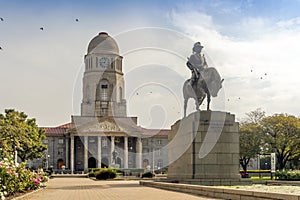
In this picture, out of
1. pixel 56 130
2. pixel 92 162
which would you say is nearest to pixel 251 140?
pixel 92 162

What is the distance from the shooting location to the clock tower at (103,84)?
107 meters

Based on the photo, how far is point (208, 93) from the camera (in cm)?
2584

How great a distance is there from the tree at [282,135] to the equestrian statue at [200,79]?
35.5m

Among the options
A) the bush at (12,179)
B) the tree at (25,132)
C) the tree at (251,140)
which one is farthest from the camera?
the tree at (251,140)

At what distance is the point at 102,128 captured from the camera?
332ft

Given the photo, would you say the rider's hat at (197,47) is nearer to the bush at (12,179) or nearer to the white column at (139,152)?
the bush at (12,179)

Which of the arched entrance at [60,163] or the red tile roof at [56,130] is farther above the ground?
the red tile roof at [56,130]

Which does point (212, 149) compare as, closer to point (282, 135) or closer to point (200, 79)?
point (200, 79)

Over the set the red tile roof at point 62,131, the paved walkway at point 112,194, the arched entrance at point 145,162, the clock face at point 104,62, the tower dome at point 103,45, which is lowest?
the arched entrance at point 145,162

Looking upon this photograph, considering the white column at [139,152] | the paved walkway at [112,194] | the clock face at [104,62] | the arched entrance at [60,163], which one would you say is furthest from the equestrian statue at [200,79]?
the arched entrance at [60,163]

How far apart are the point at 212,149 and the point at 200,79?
3.84m

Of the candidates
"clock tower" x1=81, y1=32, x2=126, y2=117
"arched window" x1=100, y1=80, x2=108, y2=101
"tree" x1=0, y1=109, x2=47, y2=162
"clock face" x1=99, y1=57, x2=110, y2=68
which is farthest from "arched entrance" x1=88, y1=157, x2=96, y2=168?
"tree" x1=0, y1=109, x2=47, y2=162

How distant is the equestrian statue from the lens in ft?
84.5

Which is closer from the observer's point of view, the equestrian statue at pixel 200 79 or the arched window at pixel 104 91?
the equestrian statue at pixel 200 79
